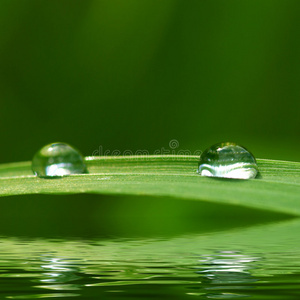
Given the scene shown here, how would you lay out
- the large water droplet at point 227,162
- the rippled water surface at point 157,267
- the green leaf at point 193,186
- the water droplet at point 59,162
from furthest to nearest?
the water droplet at point 59,162 < the large water droplet at point 227,162 < the green leaf at point 193,186 < the rippled water surface at point 157,267

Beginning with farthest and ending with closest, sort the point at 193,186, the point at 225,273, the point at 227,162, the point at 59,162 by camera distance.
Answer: the point at 59,162 → the point at 227,162 → the point at 193,186 → the point at 225,273

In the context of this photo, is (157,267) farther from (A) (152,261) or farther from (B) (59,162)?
(B) (59,162)

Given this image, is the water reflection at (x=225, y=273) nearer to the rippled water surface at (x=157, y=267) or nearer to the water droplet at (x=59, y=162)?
the rippled water surface at (x=157, y=267)

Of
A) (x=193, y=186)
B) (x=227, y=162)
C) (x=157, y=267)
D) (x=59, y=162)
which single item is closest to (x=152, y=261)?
(x=157, y=267)

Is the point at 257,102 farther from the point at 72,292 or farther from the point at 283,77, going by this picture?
the point at 72,292

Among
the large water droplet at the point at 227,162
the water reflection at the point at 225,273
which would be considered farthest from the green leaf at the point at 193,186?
the water reflection at the point at 225,273

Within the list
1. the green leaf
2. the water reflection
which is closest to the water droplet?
the green leaf
